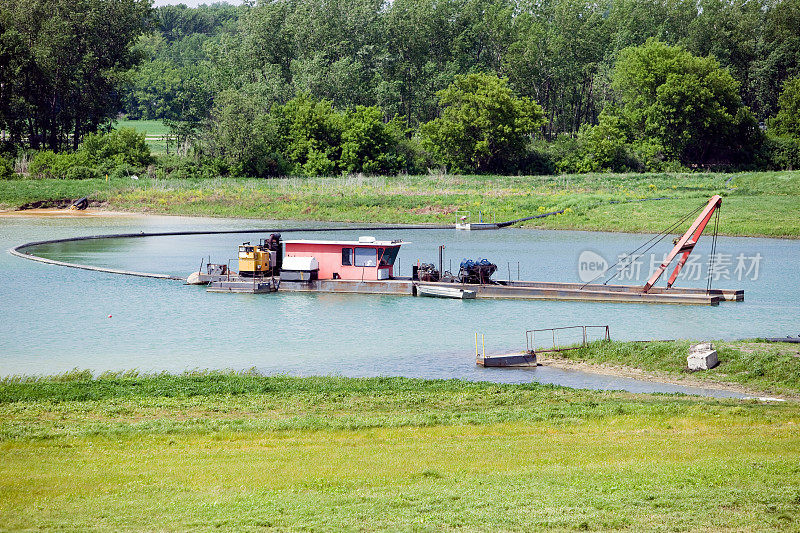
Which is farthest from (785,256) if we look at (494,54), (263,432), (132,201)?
(494,54)

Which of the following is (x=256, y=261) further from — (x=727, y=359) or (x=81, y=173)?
(x=81, y=173)

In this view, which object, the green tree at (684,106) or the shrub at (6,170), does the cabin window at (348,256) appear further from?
the green tree at (684,106)

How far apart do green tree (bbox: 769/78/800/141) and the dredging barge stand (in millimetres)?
82466

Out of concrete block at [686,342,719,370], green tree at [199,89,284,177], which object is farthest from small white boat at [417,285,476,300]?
green tree at [199,89,284,177]

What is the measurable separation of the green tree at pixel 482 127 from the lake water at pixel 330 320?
50.1 metres

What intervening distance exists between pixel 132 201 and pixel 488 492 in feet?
312

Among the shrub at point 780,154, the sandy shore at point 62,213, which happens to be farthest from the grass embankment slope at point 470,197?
the shrub at point 780,154

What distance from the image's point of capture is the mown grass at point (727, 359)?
28359 mm

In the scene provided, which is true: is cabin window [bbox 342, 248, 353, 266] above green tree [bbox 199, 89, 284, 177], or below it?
below

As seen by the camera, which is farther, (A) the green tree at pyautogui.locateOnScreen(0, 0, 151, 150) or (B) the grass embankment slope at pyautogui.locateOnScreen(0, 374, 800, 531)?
(A) the green tree at pyautogui.locateOnScreen(0, 0, 151, 150)

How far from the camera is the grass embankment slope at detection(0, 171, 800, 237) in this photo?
277 ft

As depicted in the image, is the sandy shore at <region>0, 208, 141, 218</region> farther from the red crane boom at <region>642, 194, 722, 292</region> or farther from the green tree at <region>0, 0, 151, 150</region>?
the red crane boom at <region>642, 194, 722, 292</region>

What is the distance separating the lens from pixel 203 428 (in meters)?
22.2

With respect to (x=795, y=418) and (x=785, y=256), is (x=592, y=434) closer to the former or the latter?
(x=795, y=418)
